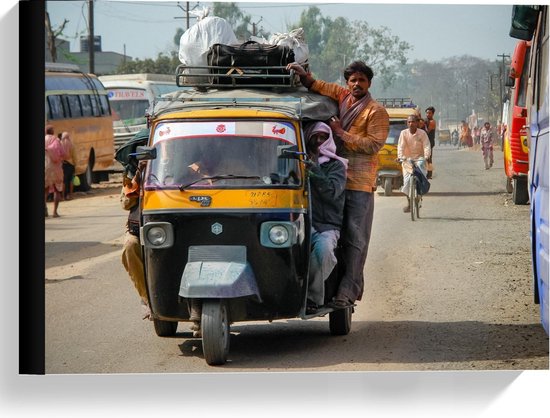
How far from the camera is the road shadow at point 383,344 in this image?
8.44 m

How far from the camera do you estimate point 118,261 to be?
1384cm

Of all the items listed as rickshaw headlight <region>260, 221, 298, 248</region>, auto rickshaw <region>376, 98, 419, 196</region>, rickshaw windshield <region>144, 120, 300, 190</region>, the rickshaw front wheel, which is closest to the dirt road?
rickshaw headlight <region>260, 221, 298, 248</region>

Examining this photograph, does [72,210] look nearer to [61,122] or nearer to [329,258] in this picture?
[61,122]

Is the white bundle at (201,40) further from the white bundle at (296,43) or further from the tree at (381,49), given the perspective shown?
the tree at (381,49)

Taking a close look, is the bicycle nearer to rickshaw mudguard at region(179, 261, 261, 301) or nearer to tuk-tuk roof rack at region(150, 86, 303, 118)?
tuk-tuk roof rack at region(150, 86, 303, 118)

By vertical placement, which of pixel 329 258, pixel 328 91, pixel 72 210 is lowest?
pixel 72 210

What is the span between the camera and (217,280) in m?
7.84

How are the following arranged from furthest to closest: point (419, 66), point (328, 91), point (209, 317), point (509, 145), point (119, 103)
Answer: point (119, 103) → point (509, 145) → point (419, 66) → point (328, 91) → point (209, 317)

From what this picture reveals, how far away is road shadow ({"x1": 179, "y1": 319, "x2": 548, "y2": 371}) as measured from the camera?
332 inches

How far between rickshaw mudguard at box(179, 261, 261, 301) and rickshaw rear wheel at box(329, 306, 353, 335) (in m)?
1.27

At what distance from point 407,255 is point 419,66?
2.05 m

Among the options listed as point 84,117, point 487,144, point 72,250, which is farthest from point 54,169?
point 487,144

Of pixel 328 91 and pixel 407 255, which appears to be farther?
pixel 407 255

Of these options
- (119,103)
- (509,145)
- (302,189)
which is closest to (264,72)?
(302,189)
